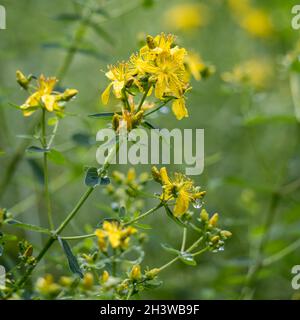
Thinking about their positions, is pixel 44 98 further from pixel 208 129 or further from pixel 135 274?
pixel 208 129

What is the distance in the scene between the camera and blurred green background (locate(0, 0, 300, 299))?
2.46 m

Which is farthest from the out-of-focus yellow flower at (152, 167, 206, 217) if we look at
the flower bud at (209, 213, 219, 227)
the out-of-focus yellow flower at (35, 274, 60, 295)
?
the out-of-focus yellow flower at (35, 274, 60, 295)

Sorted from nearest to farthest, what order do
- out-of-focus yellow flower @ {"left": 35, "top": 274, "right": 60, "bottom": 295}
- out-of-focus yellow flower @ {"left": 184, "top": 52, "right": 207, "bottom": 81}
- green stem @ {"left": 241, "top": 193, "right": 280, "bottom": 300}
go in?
out-of-focus yellow flower @ {"left": 35, "top": 274, "right": 60, "bottom": 295}
out-of-focus yellow flower @ {"left": 184, "top": 52, "right": 207, "bottom": 81}
green stem @ {"left": 241, "top": 193, "right": 280, "bottom": 300}

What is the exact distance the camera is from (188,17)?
13.4 ft

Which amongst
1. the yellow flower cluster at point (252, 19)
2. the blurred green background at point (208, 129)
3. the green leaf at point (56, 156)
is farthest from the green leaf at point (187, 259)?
the yellow flower cluster at point (252, 19)

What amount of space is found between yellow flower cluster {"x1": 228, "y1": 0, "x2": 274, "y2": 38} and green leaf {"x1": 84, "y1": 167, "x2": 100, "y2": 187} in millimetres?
2801

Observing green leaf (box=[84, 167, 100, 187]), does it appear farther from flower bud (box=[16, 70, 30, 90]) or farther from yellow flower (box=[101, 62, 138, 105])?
flower bud (box=[16, 70, 30, 90])

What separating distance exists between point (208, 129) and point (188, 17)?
2.77 ft

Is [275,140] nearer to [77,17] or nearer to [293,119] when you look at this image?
[293,119]

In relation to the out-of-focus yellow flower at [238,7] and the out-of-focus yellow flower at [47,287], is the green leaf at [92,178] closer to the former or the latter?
the out-of-focus yellow flower at [47,287]

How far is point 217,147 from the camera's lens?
11.9 ft

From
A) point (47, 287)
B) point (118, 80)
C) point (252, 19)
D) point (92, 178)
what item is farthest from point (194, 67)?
point (252, 19)

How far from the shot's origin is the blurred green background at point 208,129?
246 cm
